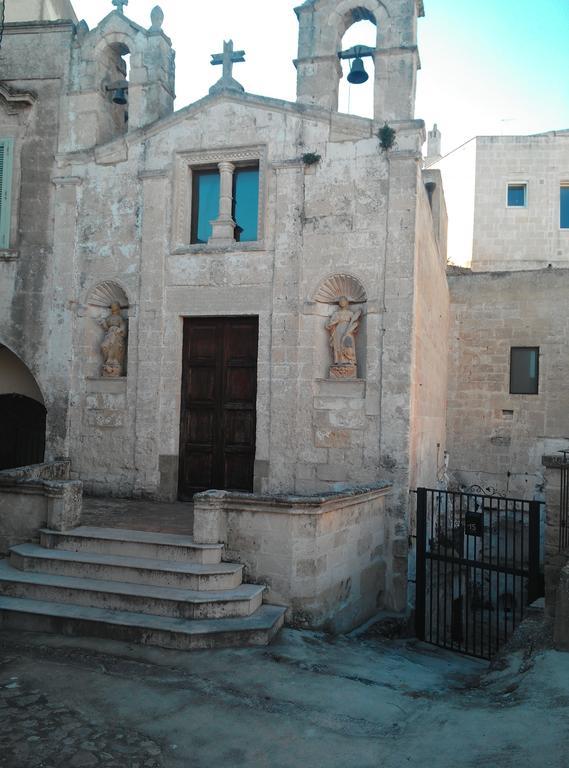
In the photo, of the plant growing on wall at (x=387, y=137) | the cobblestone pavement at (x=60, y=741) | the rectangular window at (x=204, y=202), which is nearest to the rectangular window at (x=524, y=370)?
the plant growing on wall at (x=387, y=137)

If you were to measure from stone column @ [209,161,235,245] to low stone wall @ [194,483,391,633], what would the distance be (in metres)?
4.43

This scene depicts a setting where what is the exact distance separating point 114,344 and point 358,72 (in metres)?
5.52

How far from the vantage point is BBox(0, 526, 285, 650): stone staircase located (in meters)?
5.93

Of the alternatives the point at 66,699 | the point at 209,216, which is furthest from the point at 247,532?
the point at 209,216

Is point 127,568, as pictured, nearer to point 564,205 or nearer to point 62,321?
point 62,321

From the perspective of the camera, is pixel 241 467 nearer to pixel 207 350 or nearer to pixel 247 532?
pixel 207 350

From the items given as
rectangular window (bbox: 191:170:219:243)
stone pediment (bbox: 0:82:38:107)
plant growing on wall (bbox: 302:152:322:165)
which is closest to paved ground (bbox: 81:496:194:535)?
rectangular window (bbox: 191:170:219:243)

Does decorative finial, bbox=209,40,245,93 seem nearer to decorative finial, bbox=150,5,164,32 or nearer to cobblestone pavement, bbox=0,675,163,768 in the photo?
decorative finial, bbox=150,5,164,32

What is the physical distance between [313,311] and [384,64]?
12.2ft

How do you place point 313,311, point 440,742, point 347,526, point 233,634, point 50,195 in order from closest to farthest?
point 440,742 < point 233,634 < point 347,526 < point 313,311 < point 50,195

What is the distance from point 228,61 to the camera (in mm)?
10164

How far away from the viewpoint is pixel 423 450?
10547mm

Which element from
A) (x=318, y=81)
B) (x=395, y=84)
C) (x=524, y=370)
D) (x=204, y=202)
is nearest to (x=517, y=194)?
(x=524, y=370)

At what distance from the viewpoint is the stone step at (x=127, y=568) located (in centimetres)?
648
